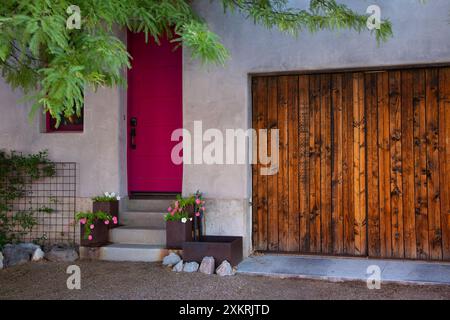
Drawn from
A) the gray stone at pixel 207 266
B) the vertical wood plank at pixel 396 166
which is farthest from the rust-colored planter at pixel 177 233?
the vertical wood plank at pixel 396 166

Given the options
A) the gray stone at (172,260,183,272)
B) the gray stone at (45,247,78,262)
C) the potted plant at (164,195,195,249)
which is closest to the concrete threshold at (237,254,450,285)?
the gray stone at (172,260,183,272)

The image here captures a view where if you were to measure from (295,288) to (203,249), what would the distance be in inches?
50.9

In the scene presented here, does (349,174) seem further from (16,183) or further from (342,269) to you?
(16,183)

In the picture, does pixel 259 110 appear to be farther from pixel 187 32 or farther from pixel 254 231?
pixel 187 32

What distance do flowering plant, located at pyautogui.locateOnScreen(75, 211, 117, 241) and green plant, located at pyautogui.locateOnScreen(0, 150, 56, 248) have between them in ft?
3.27

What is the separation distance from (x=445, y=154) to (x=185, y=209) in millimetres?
3245

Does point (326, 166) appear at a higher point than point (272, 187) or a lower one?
higher

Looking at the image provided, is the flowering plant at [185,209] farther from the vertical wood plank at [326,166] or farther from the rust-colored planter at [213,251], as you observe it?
the vertical wood plank at [326,166]

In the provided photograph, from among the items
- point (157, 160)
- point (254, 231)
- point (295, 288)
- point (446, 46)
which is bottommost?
point (295, 288)

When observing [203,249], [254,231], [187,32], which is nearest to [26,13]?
[187,32]

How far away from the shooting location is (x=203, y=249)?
6223mm

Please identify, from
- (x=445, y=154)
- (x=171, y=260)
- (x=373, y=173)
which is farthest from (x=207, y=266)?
(x=445, y=154)

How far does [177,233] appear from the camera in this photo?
6.54 metres

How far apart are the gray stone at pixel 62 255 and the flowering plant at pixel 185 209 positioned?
1407 mm
